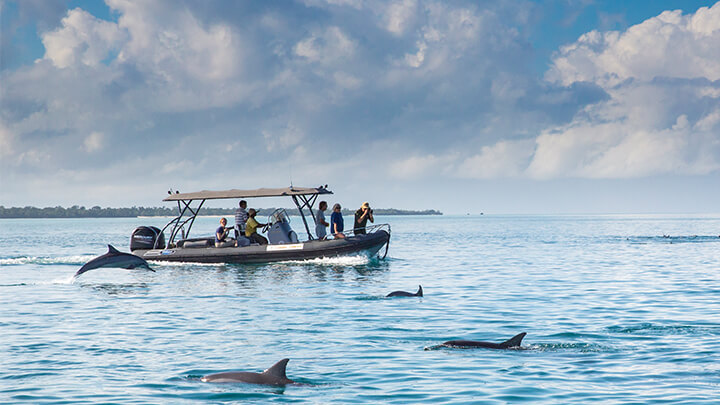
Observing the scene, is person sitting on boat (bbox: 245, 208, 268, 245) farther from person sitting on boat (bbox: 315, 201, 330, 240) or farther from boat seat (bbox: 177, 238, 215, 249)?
person sitting on boat (bbox: 315, 201, 330, 240)

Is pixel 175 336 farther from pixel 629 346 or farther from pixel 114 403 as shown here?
pixel 629 346

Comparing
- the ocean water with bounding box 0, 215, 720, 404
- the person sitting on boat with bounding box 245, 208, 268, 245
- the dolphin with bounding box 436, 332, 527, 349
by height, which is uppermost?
the person sitting on boat with bounding box 245, 208, 268, 245

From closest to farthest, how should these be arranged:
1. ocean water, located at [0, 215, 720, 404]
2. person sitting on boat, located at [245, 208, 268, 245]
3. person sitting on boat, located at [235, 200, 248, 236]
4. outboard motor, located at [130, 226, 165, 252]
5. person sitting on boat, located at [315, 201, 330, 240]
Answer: ocean water, located at [0, 215, 720, 404], person sitting on boat, located at [235, 200, 248, 236], person sitting on boat, located at [245, 208, 268, 245], person sitting on boat, located at [315, 201, 330, 240], outboard motor, located at [130, 226, 165, 252]

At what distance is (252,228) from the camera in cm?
3155

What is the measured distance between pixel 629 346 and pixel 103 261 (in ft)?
50.6

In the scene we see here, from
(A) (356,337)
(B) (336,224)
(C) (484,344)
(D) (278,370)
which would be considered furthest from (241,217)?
(D) (278,370)

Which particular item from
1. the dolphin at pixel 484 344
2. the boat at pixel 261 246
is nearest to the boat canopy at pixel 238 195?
the boat at pixel 261 246

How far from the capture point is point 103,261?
2266 cm

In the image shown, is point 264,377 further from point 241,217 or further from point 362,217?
point 362,217

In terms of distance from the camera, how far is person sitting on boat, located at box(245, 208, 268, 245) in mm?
30719

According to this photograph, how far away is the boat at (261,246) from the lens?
100 ft

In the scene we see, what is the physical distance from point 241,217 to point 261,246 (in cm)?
148

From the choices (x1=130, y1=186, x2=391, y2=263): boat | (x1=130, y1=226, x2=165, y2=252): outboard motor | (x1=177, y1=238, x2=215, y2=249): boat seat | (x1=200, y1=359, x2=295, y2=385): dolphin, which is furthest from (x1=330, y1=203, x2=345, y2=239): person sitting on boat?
(x1=200, y1=359, x2=295, y2=385): dolphin

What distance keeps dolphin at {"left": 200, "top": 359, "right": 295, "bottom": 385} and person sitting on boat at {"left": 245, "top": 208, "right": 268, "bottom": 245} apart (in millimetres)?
20333
